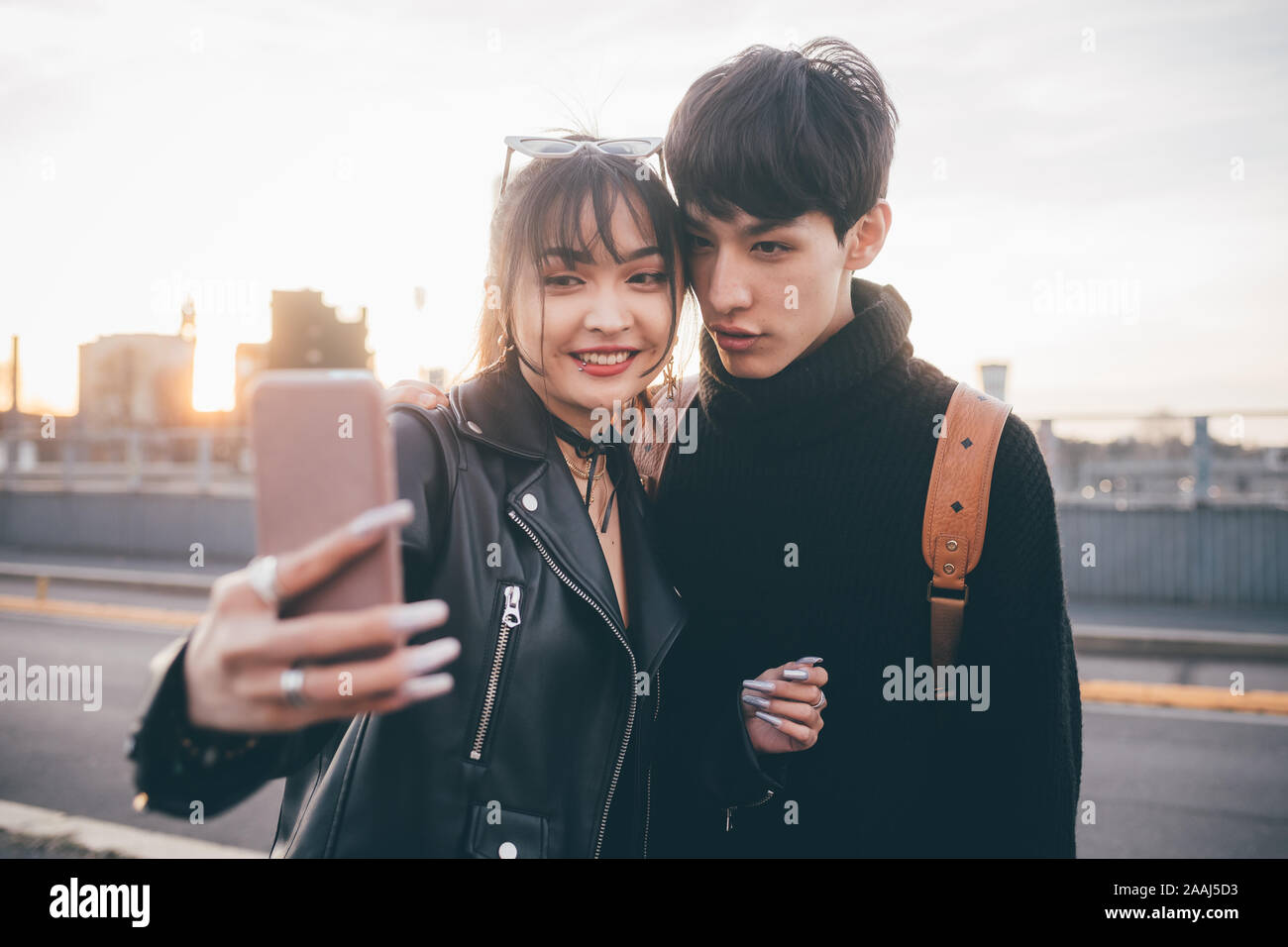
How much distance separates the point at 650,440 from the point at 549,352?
1.54 ft

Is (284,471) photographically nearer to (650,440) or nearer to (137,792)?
(137,792)

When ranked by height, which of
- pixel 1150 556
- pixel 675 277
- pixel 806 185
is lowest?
pixel 1150 556

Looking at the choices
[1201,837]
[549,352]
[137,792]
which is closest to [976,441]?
[549,352]

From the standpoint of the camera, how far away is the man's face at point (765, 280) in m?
1.78

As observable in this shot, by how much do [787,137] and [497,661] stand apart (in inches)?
47.6

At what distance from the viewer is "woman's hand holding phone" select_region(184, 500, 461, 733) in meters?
0.85

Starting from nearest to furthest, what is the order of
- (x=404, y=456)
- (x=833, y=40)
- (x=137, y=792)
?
1. (x=137, y=792)
2. (x=404, y=456)
3. (x=833, y=40)

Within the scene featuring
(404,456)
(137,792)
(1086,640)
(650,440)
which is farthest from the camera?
(1086,640)

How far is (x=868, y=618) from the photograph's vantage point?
1807mm

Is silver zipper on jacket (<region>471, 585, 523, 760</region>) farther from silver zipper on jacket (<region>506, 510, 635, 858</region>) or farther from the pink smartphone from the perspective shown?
the pink smartphone

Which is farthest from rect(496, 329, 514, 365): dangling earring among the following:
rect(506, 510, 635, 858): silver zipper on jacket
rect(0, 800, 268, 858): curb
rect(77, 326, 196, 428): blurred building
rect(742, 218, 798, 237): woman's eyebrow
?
rect(77, 326, 196, 428): blurred building

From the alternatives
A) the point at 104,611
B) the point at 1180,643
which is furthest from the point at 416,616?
the point at 104,611

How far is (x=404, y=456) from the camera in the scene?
54.0 inches

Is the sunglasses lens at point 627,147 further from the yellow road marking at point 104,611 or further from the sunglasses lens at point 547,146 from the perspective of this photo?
the yellow road marking at point 104,611
